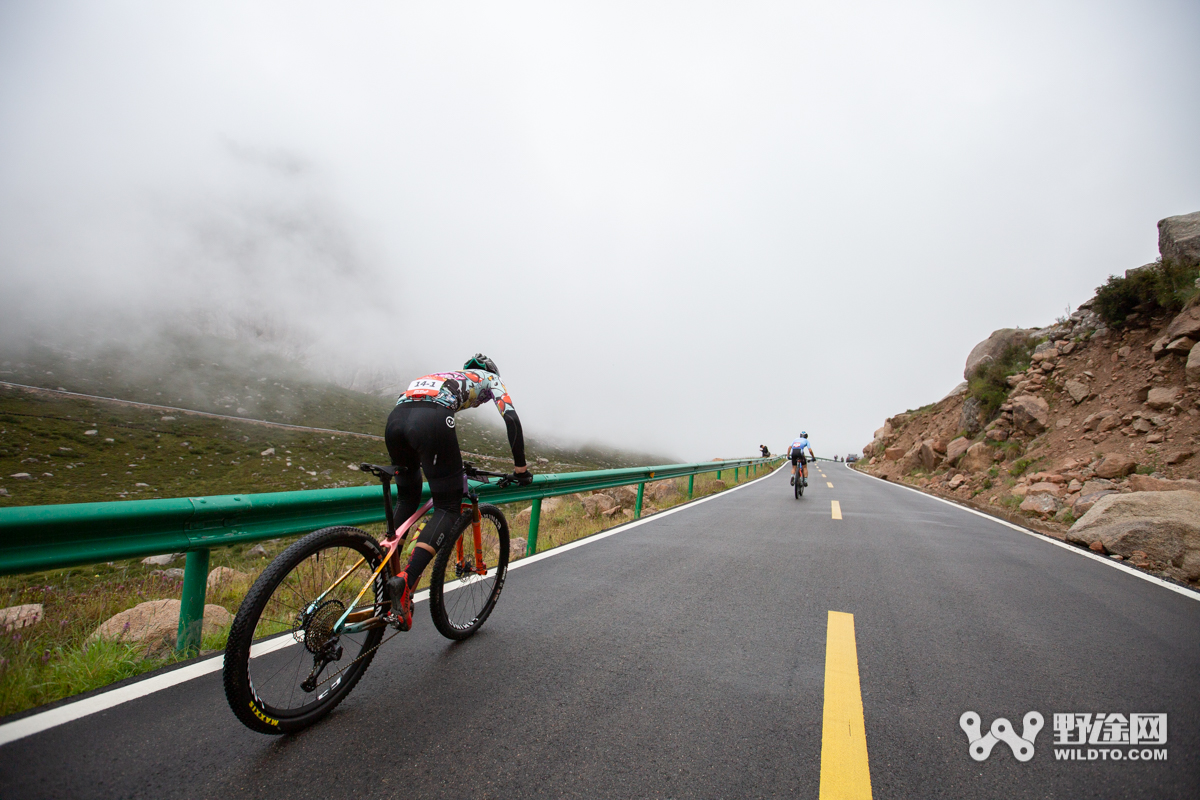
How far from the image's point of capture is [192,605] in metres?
2.93

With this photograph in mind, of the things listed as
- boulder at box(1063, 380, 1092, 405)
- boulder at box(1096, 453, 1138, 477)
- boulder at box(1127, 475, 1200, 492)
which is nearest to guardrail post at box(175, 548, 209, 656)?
boulder at box(1127, 475, 1200, 492)

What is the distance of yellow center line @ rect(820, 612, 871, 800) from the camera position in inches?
71.0

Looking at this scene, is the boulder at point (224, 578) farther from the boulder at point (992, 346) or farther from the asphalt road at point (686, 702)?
the boulder at point (992, 346)

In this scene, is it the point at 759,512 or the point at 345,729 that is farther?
the point at 759,512

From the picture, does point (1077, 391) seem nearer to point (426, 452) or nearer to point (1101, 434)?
point (1101, 434)

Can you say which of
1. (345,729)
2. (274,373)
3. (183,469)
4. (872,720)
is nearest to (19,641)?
(345,729)

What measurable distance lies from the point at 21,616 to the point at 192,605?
53.4 inches

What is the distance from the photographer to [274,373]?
108938 millimetres

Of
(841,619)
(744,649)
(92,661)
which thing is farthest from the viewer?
(841,619)

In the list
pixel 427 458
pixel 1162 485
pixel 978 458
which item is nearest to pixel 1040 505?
pixel 1162 485

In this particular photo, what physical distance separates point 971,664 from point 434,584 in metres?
3.39

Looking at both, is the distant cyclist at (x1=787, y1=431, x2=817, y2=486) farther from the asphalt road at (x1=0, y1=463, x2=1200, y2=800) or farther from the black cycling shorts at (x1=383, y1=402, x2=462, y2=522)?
the black cycling shorts at (x1=383, y1=402, x2=462, y2=522)

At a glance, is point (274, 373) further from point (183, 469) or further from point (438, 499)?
point (438, 499)

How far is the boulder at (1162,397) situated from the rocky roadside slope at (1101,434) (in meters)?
0.02
